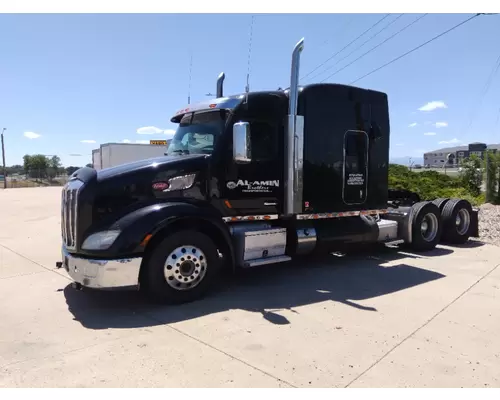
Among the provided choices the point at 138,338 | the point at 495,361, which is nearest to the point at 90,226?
the point at 138,338

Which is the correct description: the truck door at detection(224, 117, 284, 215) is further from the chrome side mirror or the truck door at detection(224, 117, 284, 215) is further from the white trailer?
the white trailer

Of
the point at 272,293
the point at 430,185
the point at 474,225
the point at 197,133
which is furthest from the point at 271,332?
the point at 430,185

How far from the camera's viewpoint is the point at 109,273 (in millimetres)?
4762

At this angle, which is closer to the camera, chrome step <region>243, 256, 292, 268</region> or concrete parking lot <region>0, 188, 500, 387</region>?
concrete parking lot <region>0, 188, 500, 387</region>

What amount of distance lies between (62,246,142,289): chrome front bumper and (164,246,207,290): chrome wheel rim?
403 mm

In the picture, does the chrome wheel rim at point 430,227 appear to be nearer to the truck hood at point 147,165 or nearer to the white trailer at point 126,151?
the truck hood at point 147,165

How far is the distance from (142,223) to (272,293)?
6.59 ft

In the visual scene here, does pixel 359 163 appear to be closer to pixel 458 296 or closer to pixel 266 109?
pixel 266 109

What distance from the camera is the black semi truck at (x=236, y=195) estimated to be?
16.5 feet

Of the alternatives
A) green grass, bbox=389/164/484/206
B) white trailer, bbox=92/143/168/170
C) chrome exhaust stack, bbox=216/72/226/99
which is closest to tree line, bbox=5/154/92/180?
white trailer, bbox=92/143/168/170

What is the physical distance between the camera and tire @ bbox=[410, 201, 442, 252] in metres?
8.34

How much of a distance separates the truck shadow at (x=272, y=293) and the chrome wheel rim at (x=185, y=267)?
27cm

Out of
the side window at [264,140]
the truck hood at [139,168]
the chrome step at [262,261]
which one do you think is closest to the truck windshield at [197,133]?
the truck hood at [139,168]

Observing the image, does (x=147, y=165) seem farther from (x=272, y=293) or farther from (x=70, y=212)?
(x=272, y=293)
